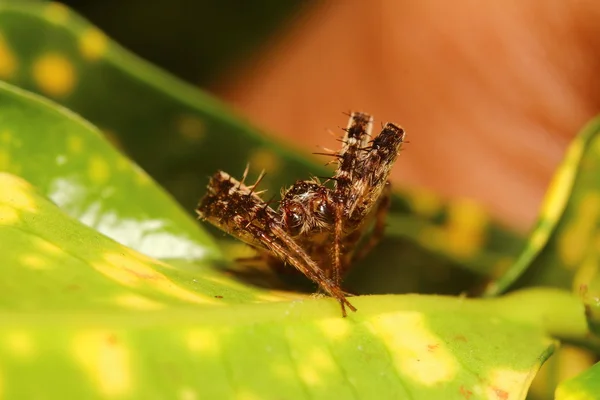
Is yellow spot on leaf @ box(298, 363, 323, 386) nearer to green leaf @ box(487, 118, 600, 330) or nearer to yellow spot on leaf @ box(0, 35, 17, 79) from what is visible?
green leaf @ box(487, 118, 600, 330)

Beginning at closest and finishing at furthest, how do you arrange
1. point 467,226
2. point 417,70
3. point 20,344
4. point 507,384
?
point 20,344 → point 507,384 → point 467,226 → point 417,70

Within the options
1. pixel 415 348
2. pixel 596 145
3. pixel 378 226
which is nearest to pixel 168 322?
pixel 415 348

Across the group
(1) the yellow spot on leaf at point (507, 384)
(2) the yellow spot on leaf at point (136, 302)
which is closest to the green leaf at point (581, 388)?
(1) the yellow spot on leaf at point (507, 384)

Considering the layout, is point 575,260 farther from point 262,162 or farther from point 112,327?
point 112,327

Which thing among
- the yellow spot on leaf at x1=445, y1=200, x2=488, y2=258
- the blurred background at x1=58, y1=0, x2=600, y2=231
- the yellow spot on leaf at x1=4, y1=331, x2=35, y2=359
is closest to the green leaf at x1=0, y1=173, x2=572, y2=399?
the yellow spot on leaf at x1=4, y1=331, x2=35, y2=359

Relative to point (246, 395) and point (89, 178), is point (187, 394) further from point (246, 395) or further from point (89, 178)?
point (89, 178)

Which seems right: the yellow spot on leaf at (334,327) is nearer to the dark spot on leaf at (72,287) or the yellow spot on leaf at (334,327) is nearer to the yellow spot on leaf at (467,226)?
the dark spot on leaf at (72,287)

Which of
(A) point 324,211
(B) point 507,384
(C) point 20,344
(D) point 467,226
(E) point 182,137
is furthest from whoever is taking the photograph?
(D) point 467,226
